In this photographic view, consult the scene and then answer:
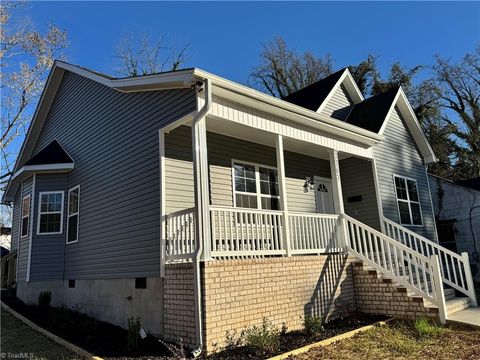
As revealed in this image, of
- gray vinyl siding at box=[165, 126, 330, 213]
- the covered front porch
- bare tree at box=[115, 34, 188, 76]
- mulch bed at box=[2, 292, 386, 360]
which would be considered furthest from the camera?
bare tree at box=[115, 34, 188, 76]

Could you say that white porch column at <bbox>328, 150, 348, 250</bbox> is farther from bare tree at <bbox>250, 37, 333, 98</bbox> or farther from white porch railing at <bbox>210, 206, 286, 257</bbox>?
bare tree at <bbox>250, 37, 333, 98</bbox>

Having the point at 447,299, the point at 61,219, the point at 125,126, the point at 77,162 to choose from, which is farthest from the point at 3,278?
the point at 447,299

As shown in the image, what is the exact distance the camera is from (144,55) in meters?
28.5

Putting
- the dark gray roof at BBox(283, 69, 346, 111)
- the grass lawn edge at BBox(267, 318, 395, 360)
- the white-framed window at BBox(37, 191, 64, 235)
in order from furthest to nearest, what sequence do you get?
the dark gray roof at BBox(283, 69, 346, 111) → the white-framed window at BBox(37, 191, 64, 235) → the grass lawn edge at BBox(267, 318, 395, 360)

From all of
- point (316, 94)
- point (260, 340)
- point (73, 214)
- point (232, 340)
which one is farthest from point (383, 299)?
point (73, 214)

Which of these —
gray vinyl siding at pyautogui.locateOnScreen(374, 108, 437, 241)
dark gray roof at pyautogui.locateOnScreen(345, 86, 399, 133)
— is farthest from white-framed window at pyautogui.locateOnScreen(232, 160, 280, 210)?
dark gray roof at pyautogui.locateOnScreen(345, 86, 399, 133)

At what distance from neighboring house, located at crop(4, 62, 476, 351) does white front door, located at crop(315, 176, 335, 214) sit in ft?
0.19

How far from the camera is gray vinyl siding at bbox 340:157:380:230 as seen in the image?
12023mm

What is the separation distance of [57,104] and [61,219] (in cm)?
453

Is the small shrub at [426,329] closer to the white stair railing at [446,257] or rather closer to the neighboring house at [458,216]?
the white stair railing at [446,257]

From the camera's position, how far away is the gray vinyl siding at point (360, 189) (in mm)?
12023

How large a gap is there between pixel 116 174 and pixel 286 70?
26.1m

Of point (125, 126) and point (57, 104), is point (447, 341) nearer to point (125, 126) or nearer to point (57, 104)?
point (125, 126)

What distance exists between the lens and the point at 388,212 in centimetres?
1227
